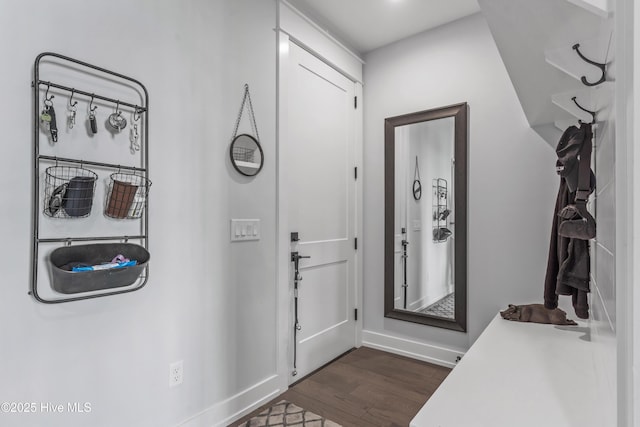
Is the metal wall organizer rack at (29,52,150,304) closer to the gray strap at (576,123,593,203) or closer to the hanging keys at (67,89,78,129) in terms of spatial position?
the hanging keys at (67,89,78,129)

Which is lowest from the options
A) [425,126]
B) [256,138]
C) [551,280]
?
[551,280]

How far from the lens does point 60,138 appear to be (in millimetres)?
1339

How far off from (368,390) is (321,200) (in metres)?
1.42

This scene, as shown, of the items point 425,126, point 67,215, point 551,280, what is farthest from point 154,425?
point 425,126

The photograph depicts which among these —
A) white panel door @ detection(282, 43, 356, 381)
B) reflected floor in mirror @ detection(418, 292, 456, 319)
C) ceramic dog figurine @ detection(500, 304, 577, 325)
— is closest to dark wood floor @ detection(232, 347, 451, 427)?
white panel door @ detection(282, 43, 356, 381)

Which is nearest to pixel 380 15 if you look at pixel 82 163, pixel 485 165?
pixel 485 165

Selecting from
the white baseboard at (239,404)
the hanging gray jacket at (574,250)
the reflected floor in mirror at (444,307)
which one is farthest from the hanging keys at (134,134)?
the reflected floor in mirror at (444,307)

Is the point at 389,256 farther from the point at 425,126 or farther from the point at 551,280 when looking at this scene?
the point at 551,280

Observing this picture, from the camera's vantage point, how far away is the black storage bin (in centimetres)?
129

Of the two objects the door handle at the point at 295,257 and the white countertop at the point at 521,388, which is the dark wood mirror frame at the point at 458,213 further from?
the door handle at the point at 295,257

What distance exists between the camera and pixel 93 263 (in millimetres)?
1410

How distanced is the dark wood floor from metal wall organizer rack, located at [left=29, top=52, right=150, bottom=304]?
1.23 m

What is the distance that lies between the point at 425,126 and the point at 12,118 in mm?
2599

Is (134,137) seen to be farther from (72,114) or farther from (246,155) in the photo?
(246,155)
